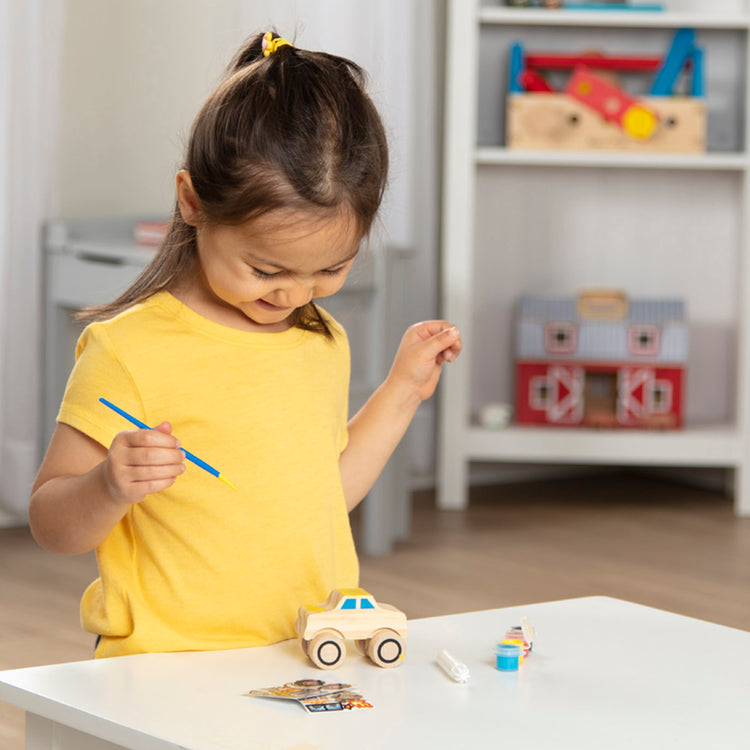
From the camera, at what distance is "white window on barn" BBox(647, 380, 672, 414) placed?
282cm

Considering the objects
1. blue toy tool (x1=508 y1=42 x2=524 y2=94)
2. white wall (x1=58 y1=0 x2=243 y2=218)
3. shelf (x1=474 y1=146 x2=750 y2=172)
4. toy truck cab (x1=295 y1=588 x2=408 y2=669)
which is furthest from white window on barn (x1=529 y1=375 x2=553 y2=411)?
toy truck cab (x1=295 y1=588 x2=408 y2=669)

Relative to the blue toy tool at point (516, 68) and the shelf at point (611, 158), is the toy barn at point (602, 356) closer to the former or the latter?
the shelf at point (611, 158)

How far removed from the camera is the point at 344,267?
867 millimetres

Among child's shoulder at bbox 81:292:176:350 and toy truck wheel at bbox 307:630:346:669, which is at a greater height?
child's shoulder at bbox 81:292:176:350

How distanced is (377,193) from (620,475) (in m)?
2.49

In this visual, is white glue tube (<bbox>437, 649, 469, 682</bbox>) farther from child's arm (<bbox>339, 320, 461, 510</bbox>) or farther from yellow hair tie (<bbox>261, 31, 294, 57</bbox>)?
yellow hair tie (<bbox>261, 31, 294, 57</bbox>)

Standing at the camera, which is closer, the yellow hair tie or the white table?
the white table

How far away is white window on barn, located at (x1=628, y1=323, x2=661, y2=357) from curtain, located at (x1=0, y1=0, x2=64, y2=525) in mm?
1251

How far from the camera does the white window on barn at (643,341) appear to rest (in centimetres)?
279

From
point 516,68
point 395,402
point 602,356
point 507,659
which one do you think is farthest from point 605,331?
point 507,659

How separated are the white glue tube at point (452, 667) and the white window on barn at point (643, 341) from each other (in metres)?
2.10

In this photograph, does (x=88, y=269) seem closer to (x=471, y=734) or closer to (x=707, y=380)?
(x=707, y=380)

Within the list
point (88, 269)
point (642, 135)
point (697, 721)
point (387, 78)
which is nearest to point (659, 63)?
point (642, 135)

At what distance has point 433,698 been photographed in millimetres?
709
